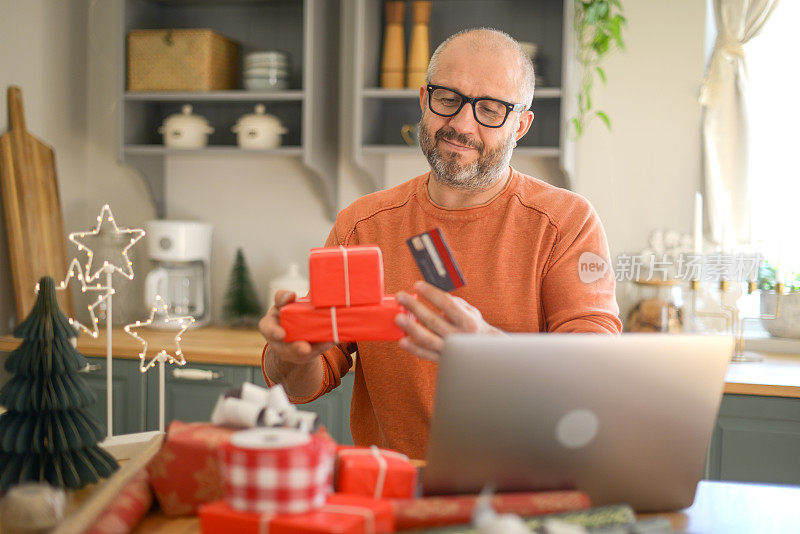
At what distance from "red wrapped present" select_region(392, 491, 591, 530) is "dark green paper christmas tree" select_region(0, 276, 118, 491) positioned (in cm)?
52

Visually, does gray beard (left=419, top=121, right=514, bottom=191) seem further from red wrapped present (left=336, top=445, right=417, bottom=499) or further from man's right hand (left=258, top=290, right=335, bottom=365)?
red wrapped present (left=336, top=445, right=417, bottom=499)

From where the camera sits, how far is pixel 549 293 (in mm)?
1642

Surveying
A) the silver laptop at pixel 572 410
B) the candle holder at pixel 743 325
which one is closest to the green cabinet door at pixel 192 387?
the candle holder at pixel 743 325

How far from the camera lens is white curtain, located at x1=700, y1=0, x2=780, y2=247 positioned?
2.95 m

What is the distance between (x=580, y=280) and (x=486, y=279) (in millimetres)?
194

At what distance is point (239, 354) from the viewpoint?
2.68m

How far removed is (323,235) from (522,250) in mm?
1709

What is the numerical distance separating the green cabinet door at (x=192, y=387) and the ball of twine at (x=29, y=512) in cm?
177

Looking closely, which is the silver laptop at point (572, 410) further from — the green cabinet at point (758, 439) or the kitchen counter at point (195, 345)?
the kitchen counter at point (195, 345)

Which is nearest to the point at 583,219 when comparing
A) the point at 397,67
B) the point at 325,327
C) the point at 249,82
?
the point at 325,327

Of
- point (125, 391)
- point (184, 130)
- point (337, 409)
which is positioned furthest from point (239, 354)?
point (184, 130)

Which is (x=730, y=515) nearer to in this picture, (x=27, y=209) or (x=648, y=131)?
(x=648, y=131)

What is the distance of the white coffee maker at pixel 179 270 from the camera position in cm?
306

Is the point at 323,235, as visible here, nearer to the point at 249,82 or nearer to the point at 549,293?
the point at 249,82
